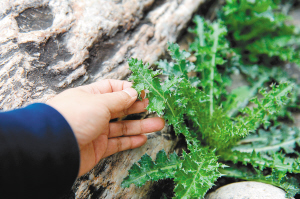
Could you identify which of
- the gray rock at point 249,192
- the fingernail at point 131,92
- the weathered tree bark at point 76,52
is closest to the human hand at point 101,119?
the fingernail at point 131,92

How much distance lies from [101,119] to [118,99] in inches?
8.5

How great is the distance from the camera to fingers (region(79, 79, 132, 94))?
5.89 feet

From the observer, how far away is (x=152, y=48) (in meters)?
2.40

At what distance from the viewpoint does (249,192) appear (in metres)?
1.82

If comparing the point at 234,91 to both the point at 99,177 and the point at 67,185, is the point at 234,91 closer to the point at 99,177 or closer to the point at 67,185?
the point at 99,177

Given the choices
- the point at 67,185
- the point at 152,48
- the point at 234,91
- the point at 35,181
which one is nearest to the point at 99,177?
the point at 67,185

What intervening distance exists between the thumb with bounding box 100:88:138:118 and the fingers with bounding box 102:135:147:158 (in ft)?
1.09

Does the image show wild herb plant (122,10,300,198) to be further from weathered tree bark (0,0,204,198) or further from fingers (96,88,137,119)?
weathered tree bark (0,0,204,198)

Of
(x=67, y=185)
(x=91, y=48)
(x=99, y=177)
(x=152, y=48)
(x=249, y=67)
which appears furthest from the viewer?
(x=249, y=67)

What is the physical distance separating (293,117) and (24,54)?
327cm

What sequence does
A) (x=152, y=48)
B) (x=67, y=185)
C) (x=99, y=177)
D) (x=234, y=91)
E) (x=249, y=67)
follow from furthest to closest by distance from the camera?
(x=249, y=67) < (x=234, y=91) < (x=152, y=48) < (x=99, y=177) < (x=67, y=185)

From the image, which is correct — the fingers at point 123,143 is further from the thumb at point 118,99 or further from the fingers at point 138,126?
the thumb at point 118,99

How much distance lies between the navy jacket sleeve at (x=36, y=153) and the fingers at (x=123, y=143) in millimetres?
403

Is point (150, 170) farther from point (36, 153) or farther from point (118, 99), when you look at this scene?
point (36, 153)
